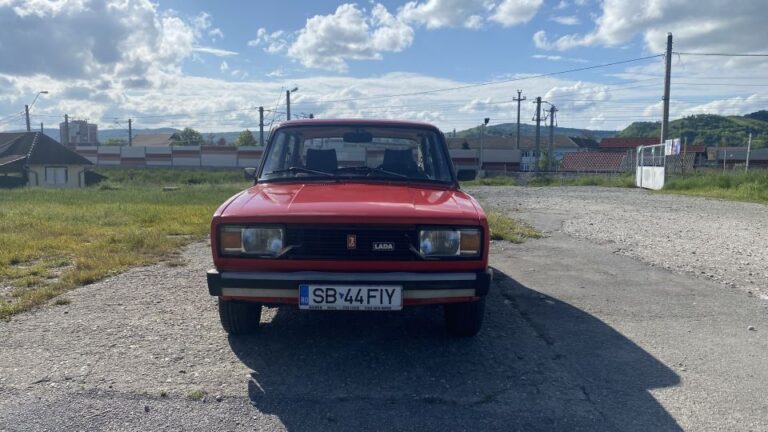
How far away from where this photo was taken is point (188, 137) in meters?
106

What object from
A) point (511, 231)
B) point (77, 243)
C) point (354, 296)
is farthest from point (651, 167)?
point (354, 296)

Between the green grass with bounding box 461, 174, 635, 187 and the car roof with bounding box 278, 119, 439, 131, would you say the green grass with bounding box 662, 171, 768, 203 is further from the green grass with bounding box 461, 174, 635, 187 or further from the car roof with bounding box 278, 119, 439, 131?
the car roof with bounding box 278, 119, 439, 131

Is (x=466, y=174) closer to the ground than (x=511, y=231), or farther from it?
farther from it

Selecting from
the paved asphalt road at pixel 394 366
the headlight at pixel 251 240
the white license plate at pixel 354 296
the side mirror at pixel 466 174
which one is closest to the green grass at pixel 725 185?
the paved asphalt road at pixel 394 366

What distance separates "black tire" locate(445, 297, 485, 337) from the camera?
4.24 m

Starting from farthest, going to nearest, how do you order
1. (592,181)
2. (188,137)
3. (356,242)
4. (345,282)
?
(188,137) → (592,181) → (356,242) → (345,282)

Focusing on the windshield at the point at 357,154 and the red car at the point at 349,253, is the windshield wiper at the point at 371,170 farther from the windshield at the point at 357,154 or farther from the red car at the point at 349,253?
the red car at the point at 349,253

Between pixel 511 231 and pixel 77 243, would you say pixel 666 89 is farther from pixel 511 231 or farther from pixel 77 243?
pixel 77 243

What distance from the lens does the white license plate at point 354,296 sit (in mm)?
3705

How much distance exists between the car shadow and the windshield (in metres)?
1.19

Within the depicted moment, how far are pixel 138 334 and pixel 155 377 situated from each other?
992 millimetres

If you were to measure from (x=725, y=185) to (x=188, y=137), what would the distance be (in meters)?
96.0

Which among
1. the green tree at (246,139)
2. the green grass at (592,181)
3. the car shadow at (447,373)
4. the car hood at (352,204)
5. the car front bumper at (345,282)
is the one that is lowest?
the car shadow at (447,373)

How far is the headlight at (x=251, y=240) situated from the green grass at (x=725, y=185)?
19.9m
